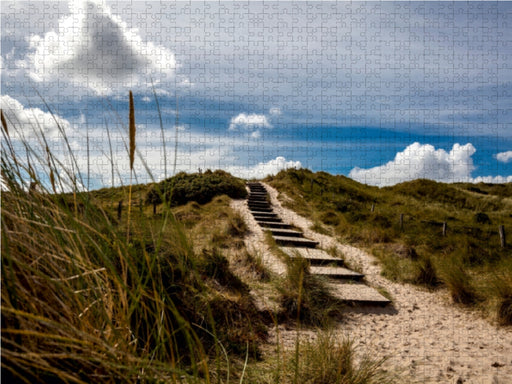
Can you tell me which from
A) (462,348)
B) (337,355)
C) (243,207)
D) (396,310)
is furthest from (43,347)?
(243,207)

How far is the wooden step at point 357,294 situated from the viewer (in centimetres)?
486

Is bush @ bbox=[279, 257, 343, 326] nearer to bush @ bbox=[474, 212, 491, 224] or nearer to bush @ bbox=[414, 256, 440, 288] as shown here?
bush @ bbox=[414, 256, 440, 288]

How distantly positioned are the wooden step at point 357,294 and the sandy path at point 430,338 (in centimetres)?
12

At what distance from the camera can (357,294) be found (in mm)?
5105

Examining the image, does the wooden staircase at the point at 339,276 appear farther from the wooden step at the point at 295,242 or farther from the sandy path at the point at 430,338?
the sandy path at the point at 430,338

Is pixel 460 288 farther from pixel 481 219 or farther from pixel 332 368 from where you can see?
pixel 481 219

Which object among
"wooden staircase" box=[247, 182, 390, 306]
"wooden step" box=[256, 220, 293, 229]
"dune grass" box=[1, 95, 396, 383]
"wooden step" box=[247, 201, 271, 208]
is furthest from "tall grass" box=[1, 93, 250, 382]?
"wooden step" box=[247, 201, 271, 208]

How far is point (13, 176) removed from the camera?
1.57 metres

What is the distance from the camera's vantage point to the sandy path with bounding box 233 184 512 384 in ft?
9.84

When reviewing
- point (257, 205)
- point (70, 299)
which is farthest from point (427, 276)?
point (257, 205)

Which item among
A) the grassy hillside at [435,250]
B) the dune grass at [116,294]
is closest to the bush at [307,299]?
the dune grass at [116,294]

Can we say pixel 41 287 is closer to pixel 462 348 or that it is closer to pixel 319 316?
pixel 319 316

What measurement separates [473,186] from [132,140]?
40.1 metres

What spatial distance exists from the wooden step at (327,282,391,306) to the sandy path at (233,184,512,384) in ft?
0.40
